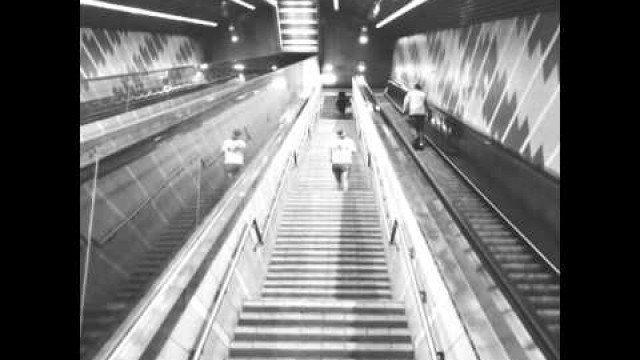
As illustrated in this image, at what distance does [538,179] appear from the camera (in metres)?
6.36

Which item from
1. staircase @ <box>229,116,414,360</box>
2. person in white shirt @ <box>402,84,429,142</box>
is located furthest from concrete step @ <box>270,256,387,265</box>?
person in white shirt @ <box>402,84,429,142</box>

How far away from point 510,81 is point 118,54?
10.8 m

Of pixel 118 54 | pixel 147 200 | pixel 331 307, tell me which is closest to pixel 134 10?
pixel 118 54

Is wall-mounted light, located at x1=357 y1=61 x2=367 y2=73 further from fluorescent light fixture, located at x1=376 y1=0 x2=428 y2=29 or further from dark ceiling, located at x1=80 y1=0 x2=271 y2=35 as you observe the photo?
fluorescent light fixture, located at x1=376 y1=0 x2=428 y2=29

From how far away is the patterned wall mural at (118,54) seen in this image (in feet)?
33.5

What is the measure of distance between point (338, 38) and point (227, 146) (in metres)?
19.5

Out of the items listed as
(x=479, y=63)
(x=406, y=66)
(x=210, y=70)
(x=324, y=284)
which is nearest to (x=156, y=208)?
(x=324, y=284)

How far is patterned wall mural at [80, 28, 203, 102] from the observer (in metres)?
10.2

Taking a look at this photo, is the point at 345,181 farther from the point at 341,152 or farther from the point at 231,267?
the point at 231,267

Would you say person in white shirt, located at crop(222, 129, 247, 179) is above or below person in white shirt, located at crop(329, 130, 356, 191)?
above

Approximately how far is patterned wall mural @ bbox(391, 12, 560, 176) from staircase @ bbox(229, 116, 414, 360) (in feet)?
7.92

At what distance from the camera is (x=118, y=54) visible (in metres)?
14.6

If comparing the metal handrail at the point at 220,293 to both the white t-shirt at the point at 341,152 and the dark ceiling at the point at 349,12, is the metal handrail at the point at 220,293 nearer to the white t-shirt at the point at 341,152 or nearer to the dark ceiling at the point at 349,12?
the white t-shirt at the point at 341,152

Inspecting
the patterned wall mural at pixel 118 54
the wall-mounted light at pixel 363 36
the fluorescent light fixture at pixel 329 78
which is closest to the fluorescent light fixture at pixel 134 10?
the patterned wall mural at pixel 118 54
